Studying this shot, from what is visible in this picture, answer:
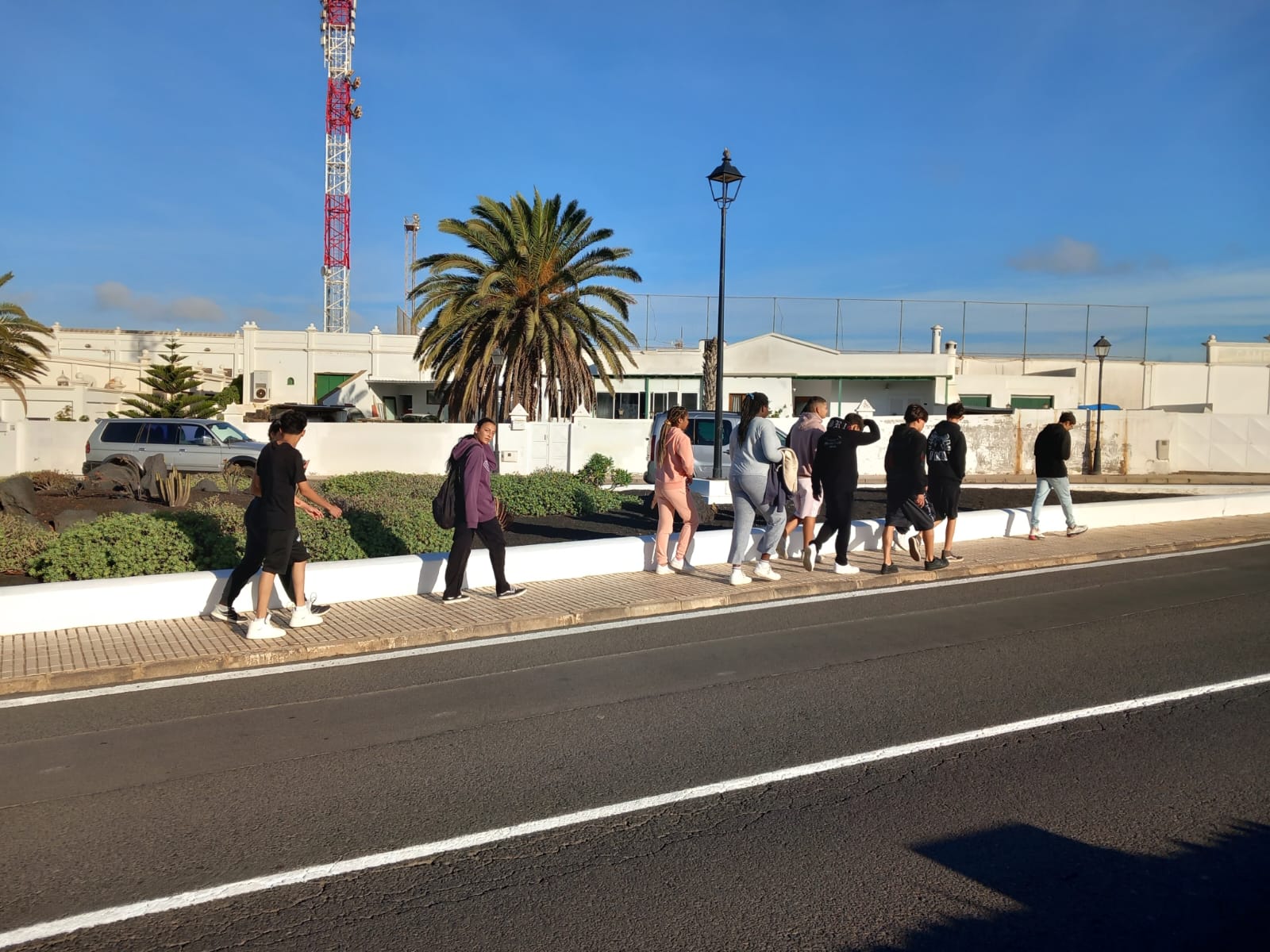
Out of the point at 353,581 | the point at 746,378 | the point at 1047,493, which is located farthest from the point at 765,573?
the point at 746,378

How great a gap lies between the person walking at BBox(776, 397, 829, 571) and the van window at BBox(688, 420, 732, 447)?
9.64 m

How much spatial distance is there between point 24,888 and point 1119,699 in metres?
6.02

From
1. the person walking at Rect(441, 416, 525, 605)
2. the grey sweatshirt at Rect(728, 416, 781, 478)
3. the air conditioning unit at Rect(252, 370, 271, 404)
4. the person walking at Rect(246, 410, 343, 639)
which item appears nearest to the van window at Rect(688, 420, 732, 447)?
the grey sweatshirt at Rect(728, 416, 781, 478)

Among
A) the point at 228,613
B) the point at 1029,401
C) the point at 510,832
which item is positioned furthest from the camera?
the point at 1029,401

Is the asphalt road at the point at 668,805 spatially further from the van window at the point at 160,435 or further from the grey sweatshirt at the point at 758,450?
the van window at the point at 160,435

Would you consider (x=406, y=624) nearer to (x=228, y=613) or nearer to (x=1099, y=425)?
(x=228, y=613)

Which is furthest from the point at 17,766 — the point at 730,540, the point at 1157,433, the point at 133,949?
the point at 1157,433

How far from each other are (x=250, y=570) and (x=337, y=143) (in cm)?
6165

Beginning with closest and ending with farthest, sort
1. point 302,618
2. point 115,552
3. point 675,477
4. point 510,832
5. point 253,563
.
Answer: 1. point 510,832
2. point 253,563
3. point 302,618
4. point 115,552
5. point 675,477

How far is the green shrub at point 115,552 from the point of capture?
8945 mm

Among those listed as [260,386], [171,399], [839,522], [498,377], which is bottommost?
[839,522]

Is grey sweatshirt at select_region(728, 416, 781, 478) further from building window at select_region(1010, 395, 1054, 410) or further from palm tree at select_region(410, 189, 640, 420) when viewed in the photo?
building window at select_region(1010, 395, 1054, 410)

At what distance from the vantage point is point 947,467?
10.8 meters

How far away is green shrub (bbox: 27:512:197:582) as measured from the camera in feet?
29.3
